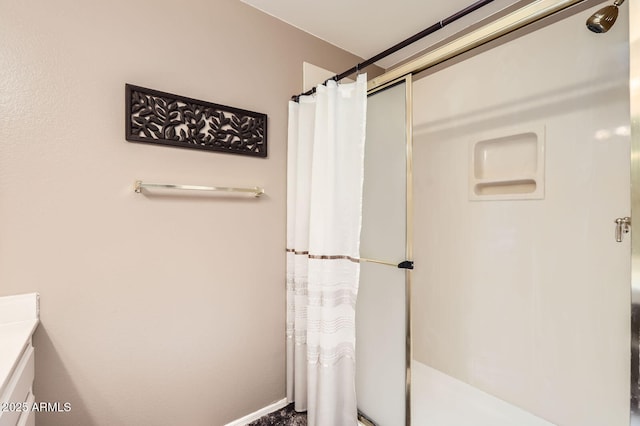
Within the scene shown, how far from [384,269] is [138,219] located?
1.24m

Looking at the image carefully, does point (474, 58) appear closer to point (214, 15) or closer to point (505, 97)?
point (505, 97)

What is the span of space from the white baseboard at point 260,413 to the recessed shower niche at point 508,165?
6.00 feet

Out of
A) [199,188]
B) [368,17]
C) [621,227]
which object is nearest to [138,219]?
[199,188]

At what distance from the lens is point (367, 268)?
1700 millimetres

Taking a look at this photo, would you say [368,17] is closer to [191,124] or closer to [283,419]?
[191,124]

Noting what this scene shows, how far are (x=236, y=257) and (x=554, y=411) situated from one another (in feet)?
6.58

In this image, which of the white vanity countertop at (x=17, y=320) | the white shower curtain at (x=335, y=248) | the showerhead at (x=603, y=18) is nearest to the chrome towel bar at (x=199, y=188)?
the white shower curtain at (x=335, y=248)

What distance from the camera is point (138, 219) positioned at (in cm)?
141

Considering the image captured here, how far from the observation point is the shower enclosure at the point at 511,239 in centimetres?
147

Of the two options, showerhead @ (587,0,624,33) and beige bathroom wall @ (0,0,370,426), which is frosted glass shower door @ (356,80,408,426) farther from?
showerhead @ (587,0,624,33)

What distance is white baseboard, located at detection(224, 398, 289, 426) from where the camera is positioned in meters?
1.70

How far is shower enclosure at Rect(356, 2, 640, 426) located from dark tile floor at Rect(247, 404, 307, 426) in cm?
40

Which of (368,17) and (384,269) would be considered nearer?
(384,269)

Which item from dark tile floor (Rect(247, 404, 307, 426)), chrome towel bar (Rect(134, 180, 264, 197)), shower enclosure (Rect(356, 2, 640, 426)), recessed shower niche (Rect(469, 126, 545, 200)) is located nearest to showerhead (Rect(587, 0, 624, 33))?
shower enclosure (Rect(356, 2, 640, 426))
